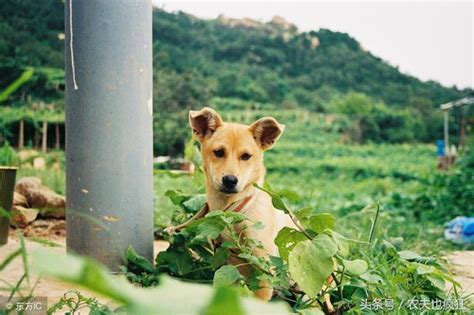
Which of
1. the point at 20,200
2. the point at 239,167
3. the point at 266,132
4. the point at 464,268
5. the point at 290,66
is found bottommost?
the point at 464,268

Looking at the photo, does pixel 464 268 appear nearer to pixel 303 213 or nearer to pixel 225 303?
pixel 303 213

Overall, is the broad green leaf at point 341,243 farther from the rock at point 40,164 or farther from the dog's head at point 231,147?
the rock at point 40,164

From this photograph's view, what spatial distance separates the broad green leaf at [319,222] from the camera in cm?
239

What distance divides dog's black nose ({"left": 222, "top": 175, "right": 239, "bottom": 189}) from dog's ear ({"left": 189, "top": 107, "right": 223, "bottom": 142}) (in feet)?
1.28

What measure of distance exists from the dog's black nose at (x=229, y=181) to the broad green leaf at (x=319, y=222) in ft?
1.98

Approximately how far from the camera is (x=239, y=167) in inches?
118

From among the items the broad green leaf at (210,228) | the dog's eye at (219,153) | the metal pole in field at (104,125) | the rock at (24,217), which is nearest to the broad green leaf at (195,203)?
the metal pole in field at (104,125)

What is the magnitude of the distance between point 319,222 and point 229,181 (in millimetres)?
660

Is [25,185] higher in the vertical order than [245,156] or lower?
lower

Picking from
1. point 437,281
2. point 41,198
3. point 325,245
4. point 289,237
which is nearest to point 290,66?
point 41,198

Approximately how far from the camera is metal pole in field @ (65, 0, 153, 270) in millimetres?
3145

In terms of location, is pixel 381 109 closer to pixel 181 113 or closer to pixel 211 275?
pixel 181 113

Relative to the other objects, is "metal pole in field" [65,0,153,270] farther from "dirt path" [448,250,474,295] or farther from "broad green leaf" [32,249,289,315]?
"broad green leaf" [32,249,289,315]

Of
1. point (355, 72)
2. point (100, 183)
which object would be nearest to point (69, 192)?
point (100, 183)
